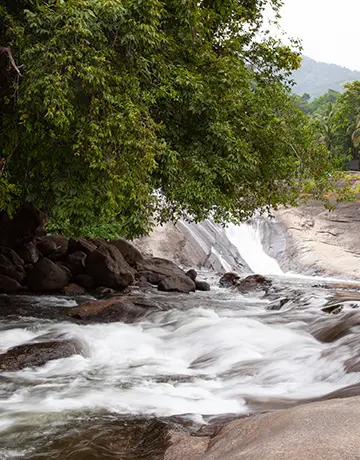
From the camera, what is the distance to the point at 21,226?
15.5 meters

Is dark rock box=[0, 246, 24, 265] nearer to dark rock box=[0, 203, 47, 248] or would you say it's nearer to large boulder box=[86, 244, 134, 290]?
dark rock box=[0, 203, 47, 248]

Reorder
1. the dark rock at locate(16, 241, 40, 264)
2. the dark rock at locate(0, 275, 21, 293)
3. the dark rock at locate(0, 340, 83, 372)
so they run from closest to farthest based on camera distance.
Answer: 1. the dark rock at locate(0, 340, 83, 372)
2. the dark rock at locate(0, 275, 21, 293)
3. the dark rock at locate(16, 241, 40, 264)

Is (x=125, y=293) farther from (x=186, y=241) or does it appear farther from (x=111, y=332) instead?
(x=186, y=241)

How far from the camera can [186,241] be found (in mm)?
25109

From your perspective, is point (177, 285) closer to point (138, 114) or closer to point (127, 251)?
point (127, 251)

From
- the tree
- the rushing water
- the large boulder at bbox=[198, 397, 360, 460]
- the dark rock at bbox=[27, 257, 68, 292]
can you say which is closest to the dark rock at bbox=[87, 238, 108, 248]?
the dark rock at bbox=[27, 257, 68, 292]

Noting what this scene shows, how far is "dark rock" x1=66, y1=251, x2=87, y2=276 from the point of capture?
49.7ft

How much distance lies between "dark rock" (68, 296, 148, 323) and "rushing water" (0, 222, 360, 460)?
1.34 feet

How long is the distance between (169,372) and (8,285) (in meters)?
8.07

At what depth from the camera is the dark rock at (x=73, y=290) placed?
13.6 metres

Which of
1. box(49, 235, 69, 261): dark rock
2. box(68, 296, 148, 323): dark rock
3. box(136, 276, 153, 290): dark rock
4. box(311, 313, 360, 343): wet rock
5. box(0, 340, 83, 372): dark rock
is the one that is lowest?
box(136, 276, 153, 290): dark rock

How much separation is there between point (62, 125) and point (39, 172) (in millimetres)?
2219

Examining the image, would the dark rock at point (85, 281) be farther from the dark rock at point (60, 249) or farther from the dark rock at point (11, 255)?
the dark rock at point (11, 255)

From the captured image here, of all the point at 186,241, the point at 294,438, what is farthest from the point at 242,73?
the point at 186,241
